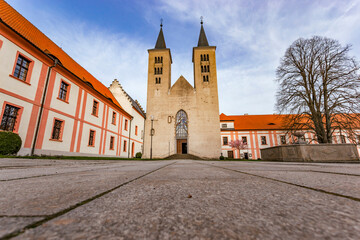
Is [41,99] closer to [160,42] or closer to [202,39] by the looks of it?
[160,42]

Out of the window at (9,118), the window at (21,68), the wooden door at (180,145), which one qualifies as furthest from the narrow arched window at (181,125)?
the window at (9,118)

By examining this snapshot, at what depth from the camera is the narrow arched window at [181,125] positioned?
20.9m

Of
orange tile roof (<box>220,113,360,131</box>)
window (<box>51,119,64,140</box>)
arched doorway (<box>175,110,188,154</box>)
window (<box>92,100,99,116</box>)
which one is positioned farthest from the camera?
orange tile roof (<box>220,113,360,131</box>)

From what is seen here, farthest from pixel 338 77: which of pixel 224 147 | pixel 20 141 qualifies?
pixel 20 141

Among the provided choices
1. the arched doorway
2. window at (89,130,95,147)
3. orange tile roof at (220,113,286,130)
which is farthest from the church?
orange tile roof at (220,113,286,130)

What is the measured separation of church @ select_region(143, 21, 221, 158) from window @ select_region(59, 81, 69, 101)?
10.2m

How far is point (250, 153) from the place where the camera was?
2578 centimetres

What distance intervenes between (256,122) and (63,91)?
93.5ft

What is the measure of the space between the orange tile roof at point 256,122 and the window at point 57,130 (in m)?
23.9

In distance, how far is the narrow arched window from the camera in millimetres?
20938

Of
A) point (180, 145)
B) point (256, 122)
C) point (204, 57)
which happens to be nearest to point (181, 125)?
point (180, 145)

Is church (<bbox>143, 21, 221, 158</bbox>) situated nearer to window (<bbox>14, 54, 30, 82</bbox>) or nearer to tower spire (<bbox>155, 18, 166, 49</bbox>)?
tower spire (<bbox>155, 18, 166, 49</bbox>)

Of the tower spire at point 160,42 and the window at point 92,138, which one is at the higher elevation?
the tower spire at point 160,42

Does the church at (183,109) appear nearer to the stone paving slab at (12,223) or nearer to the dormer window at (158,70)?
the dormer window at (158,70)
